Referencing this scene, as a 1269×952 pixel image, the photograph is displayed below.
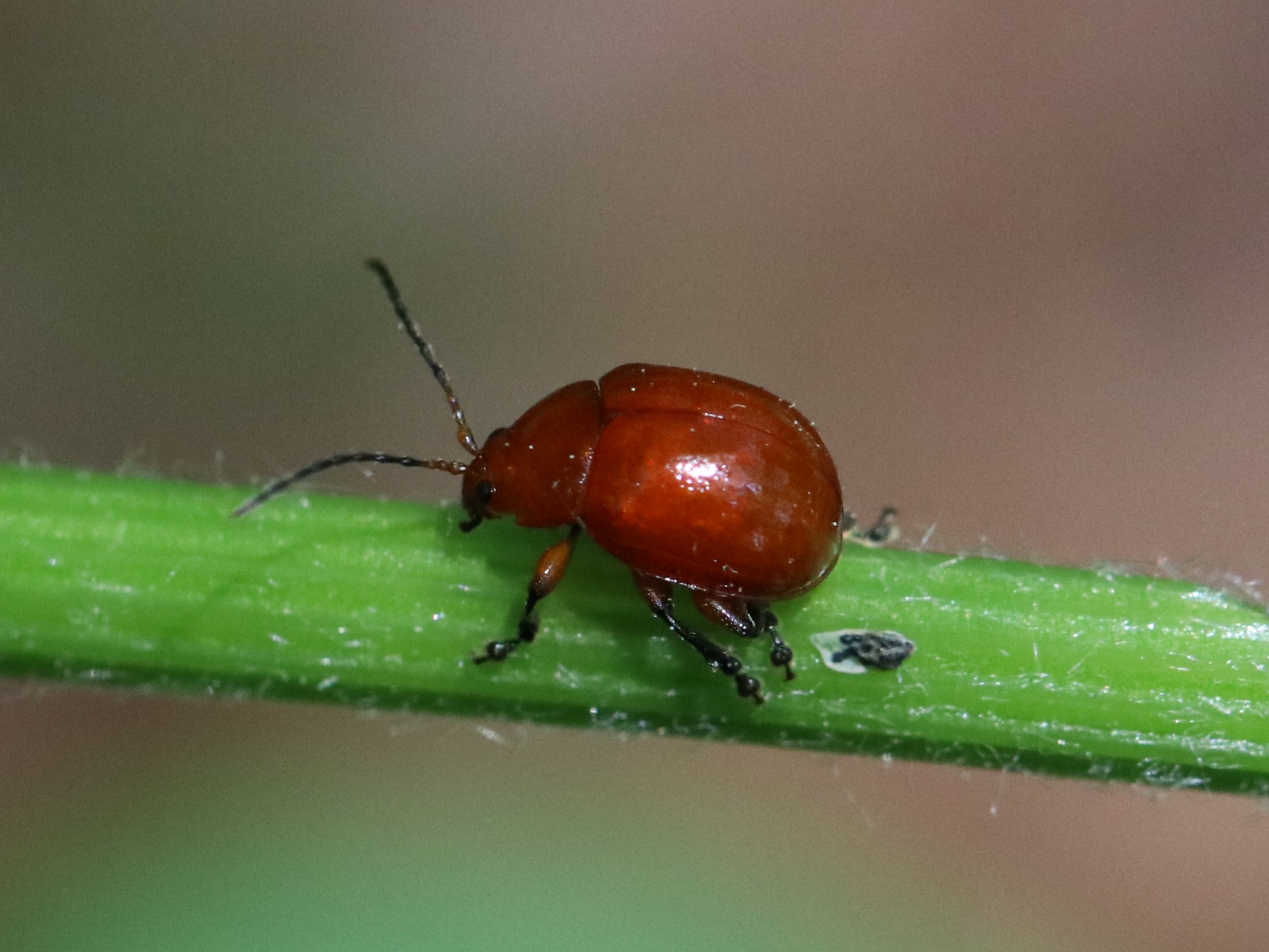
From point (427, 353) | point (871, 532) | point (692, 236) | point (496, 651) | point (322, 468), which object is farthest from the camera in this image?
point (692, 236)

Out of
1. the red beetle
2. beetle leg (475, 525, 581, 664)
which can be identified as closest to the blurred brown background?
the red beetle

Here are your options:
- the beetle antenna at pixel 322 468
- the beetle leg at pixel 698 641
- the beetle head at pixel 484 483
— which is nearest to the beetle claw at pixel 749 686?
the beetle leg at pixel 698 641

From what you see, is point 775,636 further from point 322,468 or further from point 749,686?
point 322,468

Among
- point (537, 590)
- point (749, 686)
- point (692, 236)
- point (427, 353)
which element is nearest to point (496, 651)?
point (537, 590)

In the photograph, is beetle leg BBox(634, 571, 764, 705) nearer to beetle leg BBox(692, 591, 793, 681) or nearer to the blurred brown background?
beetle leg BBox(692, 591, 793, 681)

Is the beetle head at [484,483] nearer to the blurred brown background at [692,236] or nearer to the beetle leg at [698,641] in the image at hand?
the beetle leg at [698,641]
